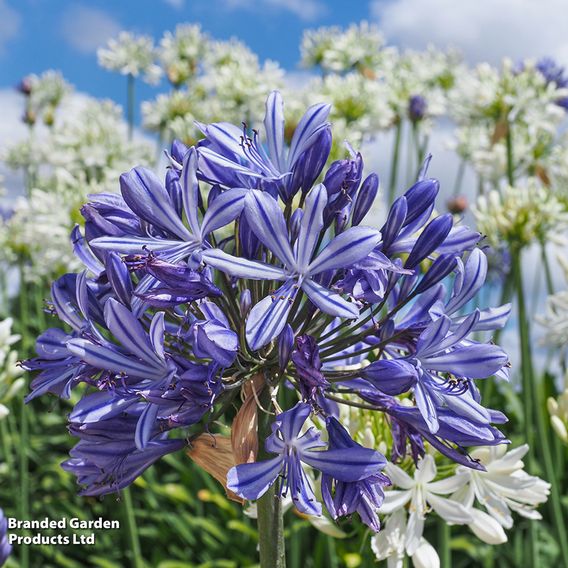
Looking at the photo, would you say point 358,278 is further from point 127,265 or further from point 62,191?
point 62,191

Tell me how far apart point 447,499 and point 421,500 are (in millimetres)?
91

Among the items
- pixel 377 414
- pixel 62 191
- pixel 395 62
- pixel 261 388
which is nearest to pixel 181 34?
pixel 395 62

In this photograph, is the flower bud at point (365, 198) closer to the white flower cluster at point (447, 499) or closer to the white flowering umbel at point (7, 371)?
the white flower cluster at point (447, 499)

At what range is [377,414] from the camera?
2.25 meters

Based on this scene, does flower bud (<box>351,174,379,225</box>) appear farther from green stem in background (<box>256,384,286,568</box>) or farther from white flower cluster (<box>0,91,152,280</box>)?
white flower cluster (<box>0,91,152,280</box>)

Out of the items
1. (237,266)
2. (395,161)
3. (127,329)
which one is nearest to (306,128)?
(237,266)

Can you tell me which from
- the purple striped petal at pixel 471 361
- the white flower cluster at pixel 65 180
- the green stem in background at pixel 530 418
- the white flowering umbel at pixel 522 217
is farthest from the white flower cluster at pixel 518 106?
the purple striped petal at pixel 471 361

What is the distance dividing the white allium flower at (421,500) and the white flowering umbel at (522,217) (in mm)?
2291

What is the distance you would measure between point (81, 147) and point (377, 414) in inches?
190

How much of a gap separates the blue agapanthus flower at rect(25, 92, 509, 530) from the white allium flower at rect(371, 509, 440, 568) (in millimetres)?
407

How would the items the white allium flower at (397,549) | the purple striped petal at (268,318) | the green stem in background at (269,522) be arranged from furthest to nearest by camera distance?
1. the white allium flower at (397,549)
2. the green stem in background at (269,522)
3. the purple striped petal at (268,318)

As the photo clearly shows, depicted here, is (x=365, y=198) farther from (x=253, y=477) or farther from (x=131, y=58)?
(x=131, y=58)

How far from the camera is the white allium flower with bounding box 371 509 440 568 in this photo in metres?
1.94

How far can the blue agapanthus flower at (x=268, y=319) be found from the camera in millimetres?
1349
